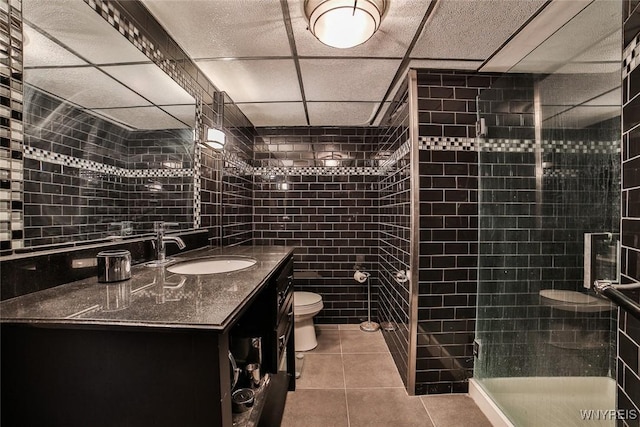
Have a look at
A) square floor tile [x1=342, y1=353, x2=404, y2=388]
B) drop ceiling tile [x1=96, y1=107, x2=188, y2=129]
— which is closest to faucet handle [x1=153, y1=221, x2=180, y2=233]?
drop ceiling tile [x1=96, y1=107, x2=188, y2=129]

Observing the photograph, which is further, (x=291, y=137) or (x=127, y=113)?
(x=291, y=137)

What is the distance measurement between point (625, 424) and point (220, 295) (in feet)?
4.33

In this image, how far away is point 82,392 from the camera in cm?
68

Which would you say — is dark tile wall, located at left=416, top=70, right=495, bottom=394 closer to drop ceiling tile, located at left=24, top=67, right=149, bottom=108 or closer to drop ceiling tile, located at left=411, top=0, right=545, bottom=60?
drop ceiling tile, located at left=411, top=0, right=545, bottom=60

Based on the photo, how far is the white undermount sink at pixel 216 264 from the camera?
149 cm

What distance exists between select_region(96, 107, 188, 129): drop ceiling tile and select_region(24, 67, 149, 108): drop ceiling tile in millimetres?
28

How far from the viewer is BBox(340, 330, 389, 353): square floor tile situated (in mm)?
2410

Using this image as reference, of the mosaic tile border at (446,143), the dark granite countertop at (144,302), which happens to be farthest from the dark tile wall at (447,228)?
the dark granite countertop at (144,302)

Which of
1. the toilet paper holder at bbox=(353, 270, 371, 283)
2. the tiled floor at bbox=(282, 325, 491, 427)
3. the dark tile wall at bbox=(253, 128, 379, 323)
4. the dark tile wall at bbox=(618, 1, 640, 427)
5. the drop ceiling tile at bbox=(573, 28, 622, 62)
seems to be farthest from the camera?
the dark tile wall at bbox=(253, 128, 379, 323)

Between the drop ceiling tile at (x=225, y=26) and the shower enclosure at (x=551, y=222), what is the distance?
1.38 meters

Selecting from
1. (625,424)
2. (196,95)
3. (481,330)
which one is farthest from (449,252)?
(196,95)

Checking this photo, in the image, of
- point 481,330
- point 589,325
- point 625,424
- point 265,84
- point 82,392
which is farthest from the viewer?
point 265,84

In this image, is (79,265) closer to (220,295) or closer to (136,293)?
(136,293)

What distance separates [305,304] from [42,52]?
2.08m
